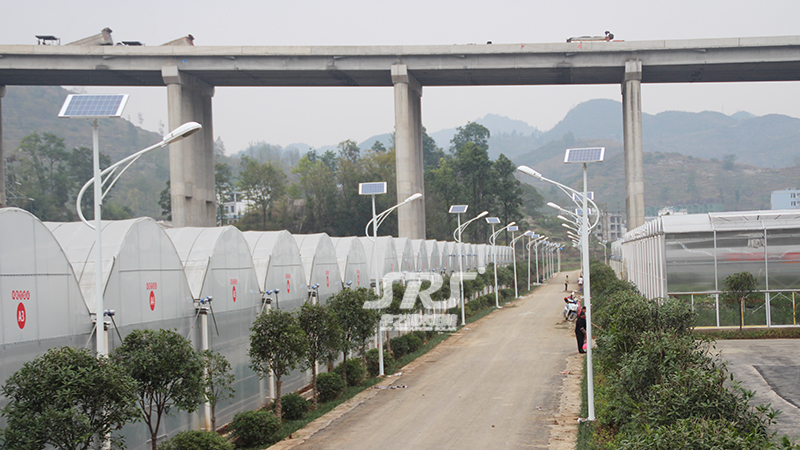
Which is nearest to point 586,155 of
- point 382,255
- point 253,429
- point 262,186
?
point 253,429

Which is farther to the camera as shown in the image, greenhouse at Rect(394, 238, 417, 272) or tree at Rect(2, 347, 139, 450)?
greenhouse at Rect(394, 238, 417, 272)

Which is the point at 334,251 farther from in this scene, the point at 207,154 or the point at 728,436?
the point at 207,154

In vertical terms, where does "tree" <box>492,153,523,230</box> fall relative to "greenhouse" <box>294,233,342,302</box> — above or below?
above

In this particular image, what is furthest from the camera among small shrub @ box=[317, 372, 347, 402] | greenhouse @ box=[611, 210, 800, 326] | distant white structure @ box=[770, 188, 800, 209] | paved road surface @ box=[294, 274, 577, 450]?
distant white structure @ box=[770, 188, 800, 209]

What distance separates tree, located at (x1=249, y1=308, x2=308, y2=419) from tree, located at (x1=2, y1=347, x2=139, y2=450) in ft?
21.1

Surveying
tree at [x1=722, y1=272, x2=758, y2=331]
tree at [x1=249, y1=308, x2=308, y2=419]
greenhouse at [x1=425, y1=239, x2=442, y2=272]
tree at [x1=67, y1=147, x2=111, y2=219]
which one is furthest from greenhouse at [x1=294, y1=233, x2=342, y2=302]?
tree at [x1=67, y1=147, x2=111, y2=219]

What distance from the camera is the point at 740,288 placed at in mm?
27312

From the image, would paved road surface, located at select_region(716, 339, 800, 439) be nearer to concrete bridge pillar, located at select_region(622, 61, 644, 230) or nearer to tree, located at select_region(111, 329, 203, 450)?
tree, located at select_region(111, 329, 203, 450)

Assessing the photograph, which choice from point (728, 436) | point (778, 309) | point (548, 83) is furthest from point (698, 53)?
point (728, 436)

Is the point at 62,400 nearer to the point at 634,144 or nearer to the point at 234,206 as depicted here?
the point at 634,144

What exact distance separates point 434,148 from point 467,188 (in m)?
49.7

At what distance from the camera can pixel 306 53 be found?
4894 centimetres

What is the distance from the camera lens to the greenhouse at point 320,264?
25359mm

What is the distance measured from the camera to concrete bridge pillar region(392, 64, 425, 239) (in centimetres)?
5128
